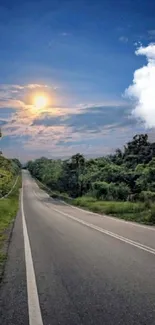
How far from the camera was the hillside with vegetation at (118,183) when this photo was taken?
95.8ft

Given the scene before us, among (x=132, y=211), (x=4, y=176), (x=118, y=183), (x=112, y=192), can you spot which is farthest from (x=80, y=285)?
(x=118, y=183)

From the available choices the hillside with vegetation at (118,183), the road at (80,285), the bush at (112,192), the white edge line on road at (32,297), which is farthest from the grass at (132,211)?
the bush at (112,192)

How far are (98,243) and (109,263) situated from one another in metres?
3.54

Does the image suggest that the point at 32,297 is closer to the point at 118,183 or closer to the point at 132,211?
the point at 132,211

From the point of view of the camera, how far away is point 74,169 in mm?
87000

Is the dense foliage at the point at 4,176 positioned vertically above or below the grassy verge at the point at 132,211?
above

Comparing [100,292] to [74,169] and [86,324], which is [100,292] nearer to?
[86,324]

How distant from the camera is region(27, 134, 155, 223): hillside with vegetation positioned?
29.2 meters

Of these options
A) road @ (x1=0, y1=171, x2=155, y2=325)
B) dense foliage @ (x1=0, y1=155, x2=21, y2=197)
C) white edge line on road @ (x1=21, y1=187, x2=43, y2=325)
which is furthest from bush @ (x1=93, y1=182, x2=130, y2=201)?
white edge line on road @ (x1=21, y1=187, x2=43, y2=325)

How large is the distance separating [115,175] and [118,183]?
470 centimetres

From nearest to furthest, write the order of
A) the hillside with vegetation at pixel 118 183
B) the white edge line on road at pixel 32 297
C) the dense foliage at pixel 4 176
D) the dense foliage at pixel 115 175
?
1. the white edge line on road at pixel 32 297
2. the hillside with vegetation at pixel 118 183
3. the dense foliage at pixel 4 176
4. the dense foliage at pixel 115 175

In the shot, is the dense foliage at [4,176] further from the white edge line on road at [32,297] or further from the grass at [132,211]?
the white edge line on road at [32,297]

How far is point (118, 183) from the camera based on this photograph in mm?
57469

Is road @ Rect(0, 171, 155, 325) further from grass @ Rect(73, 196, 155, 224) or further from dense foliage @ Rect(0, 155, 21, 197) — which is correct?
dense foliage @ Rect(0, 155, 21, 197)
